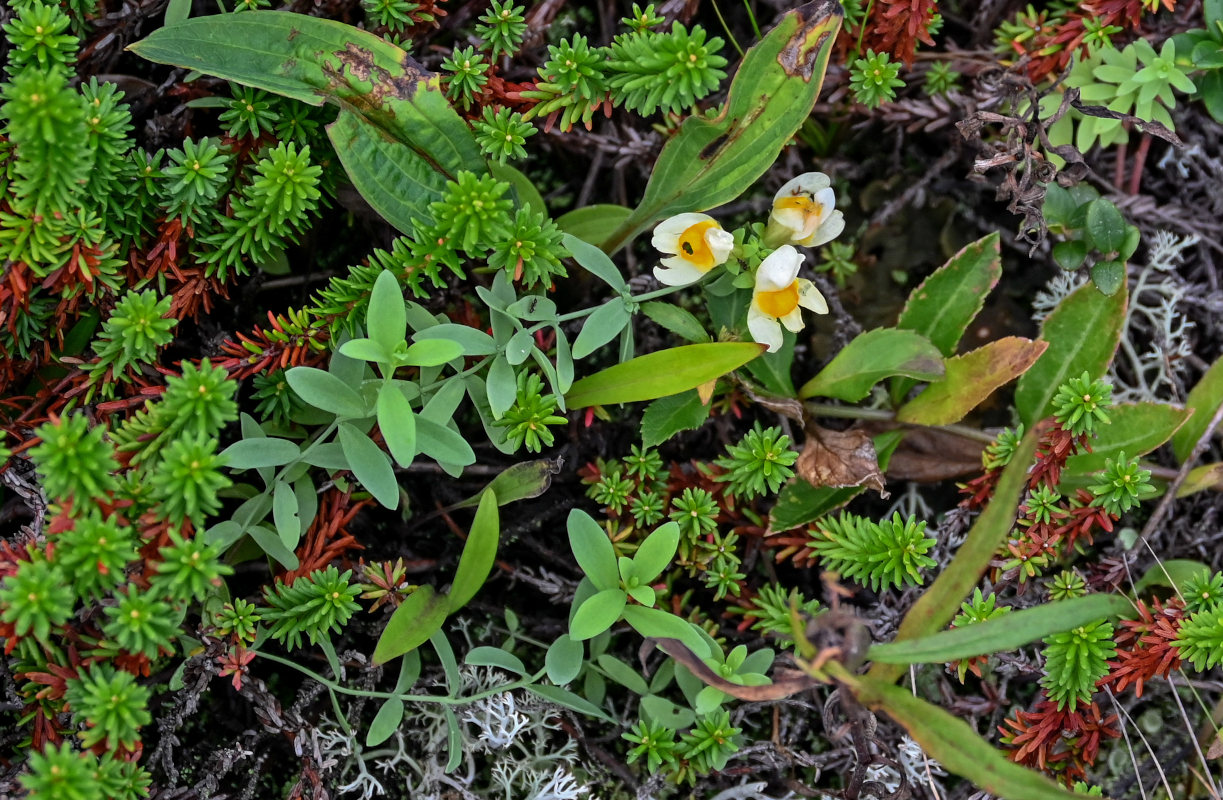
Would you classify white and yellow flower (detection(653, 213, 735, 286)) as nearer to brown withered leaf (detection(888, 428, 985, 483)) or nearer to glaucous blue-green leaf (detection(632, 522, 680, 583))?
glaucous blue-green leaf (detection(632, 522, 680, 583))

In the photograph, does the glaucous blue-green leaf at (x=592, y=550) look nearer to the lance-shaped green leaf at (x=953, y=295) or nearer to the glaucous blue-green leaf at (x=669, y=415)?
the glaucous blue-green leaf at (x=669, y=415)

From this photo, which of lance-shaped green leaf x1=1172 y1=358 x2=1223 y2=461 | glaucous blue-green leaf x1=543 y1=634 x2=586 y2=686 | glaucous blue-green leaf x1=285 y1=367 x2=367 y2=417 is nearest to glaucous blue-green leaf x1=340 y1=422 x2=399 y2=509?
glaucous blue-green leaf x1=285 y1=367 x2=367 y2=417

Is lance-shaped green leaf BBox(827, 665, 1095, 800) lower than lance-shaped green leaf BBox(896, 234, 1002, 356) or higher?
lower

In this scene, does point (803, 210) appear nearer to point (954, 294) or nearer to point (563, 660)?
point (954, 294)

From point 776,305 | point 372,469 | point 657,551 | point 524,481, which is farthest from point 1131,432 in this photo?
point 372,469

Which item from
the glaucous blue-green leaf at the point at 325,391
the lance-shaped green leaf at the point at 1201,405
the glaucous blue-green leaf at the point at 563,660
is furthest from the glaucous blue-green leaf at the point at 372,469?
the lance-shaped green leaf at the point at 1201,405

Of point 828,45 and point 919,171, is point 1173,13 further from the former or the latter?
point 828,45

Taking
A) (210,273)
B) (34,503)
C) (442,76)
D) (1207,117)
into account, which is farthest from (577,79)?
(1207,117)
